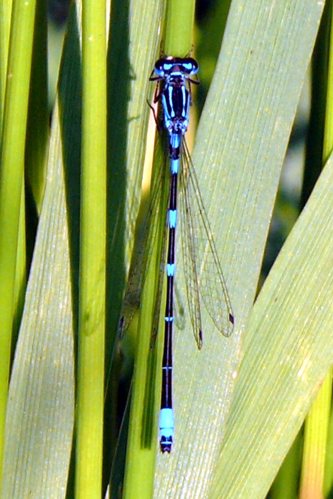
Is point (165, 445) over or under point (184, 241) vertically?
under

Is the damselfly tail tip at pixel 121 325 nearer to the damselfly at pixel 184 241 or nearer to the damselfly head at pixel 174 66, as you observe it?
the damselfly at pixel 184 241

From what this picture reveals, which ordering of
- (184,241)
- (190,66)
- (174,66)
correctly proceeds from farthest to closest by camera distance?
(184,241) → (190,66) → (174,66)

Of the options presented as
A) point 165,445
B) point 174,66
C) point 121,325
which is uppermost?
point 174,66

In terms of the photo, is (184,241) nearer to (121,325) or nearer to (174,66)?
(121,325)

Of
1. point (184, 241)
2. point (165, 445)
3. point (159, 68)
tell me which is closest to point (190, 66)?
point (159, 68)

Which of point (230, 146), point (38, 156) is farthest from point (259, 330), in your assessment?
point (38, 156)

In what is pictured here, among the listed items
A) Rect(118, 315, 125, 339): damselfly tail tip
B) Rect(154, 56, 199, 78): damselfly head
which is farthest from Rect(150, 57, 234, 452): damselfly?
Rect(118, 315, 125, 339): damselfly tail tip

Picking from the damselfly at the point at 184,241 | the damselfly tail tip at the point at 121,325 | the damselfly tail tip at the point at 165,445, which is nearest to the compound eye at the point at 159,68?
the damselfly at the point at 184,241

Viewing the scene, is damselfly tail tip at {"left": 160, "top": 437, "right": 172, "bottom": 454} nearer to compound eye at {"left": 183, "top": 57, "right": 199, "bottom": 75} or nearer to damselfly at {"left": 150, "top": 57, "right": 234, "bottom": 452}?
damselfly at {"left": 150, "top": 57, "right": 234, "bottom": 452}
